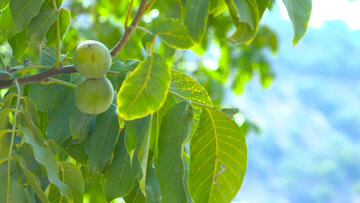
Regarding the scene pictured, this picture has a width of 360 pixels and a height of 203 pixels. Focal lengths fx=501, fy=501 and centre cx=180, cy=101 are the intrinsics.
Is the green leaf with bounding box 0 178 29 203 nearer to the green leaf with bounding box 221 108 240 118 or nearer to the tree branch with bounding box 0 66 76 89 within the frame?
the tree branch with bounding box 0 66 76 89

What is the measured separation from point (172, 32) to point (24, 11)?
27 centimetres

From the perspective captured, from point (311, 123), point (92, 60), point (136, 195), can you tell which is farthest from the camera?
point (311, 123)

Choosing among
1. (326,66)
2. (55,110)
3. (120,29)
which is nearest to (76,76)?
(55,110)

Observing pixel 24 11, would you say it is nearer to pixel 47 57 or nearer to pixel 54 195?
pixel 47 57

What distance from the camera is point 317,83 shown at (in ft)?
53.4

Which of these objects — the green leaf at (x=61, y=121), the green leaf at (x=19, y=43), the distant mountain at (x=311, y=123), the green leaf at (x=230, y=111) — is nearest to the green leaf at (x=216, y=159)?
the green leaf at (x=230, y=111)

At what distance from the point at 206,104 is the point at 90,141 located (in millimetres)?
198

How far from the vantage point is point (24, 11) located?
0.80m

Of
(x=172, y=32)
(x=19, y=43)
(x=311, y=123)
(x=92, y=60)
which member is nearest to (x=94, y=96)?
(x=92, y=60)

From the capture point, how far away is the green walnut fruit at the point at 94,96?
0.77 metres

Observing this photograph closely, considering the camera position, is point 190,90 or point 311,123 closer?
point 190,90

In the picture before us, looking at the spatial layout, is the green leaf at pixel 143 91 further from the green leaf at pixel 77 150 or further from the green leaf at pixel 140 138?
the green leaf at pixel 77 150

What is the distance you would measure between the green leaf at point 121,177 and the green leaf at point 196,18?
24 centimetres

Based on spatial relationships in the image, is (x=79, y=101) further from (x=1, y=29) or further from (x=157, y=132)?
(x=1, y=29)
